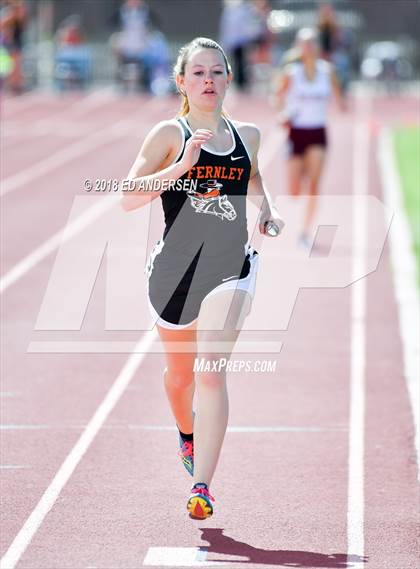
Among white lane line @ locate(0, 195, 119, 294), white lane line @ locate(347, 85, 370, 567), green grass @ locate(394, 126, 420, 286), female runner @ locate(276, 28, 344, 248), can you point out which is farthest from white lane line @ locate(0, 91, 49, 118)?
female runner @ locate(276, 28, 344, 248)

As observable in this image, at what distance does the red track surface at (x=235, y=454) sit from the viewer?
22.0 ft

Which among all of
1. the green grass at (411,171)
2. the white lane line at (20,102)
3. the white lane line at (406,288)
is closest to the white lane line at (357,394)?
the white lane line at (406,288)

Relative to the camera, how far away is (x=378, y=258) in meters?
15.3

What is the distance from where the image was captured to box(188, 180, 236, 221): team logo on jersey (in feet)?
21.8

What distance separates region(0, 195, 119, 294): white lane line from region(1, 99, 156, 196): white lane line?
6.55ft

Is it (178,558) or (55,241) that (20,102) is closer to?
(55,241)

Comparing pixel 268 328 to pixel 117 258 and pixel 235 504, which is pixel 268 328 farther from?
pixel 235 504

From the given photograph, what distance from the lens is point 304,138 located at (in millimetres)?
15961

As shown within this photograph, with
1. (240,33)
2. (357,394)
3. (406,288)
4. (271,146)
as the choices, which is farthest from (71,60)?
(357,394)

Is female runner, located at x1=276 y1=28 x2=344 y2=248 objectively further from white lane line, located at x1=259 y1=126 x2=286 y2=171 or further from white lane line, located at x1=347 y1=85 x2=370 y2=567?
white lane line, located at x1=259 y1=126 x2=286 y2=171

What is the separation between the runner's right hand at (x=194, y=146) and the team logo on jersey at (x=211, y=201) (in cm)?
17

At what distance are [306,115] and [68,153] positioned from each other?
36.1 ft

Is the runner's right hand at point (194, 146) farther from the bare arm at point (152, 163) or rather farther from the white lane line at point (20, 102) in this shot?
the white lane line at point (20, 102)

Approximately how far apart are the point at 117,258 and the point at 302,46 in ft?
9.95
